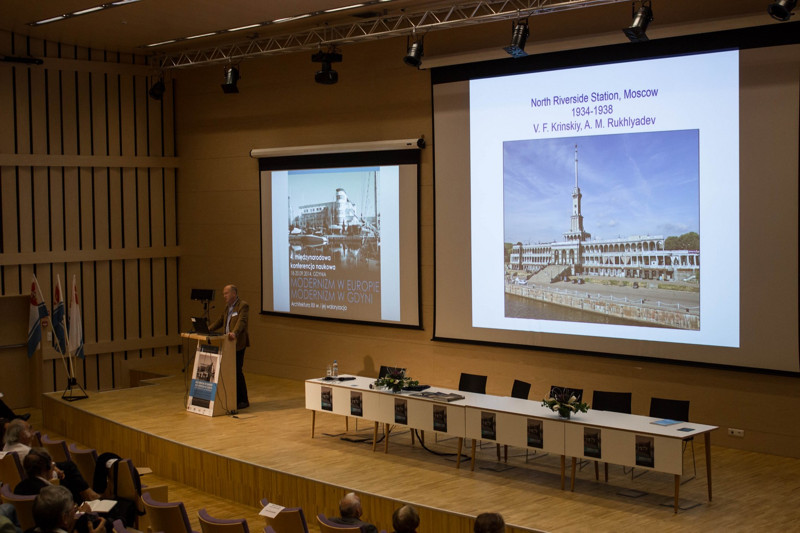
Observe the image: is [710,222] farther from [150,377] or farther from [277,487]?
[150,377]

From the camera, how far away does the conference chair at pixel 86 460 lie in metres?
6.62

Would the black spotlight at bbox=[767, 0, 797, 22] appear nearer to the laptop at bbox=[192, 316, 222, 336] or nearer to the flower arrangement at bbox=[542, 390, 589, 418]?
the flower arrangement at bbox=[542, 390, 589, 418]

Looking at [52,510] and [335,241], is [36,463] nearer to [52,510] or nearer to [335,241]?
[52,510]

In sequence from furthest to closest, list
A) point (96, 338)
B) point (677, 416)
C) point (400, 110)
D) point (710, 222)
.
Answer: point (96, 338) < point (400, 110) < point (710, 222) < point (677, 416)

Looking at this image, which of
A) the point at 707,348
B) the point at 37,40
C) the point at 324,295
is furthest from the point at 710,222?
the point at 37,40

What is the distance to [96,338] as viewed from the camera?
494 inches

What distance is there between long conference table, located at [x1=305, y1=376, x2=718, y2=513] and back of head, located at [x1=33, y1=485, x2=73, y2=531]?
3.90 m

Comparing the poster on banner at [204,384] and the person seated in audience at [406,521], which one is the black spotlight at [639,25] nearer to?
the person seated in audience at [406,521]

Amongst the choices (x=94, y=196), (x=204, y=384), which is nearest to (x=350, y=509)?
(x=204, y=384)

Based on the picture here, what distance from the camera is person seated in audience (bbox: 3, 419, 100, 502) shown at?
577 centimetres

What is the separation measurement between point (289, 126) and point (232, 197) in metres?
1.62

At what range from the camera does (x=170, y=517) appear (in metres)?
5.27

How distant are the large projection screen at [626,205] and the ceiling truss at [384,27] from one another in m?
0.68

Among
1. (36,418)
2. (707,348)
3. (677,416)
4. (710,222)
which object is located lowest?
(36,418)
